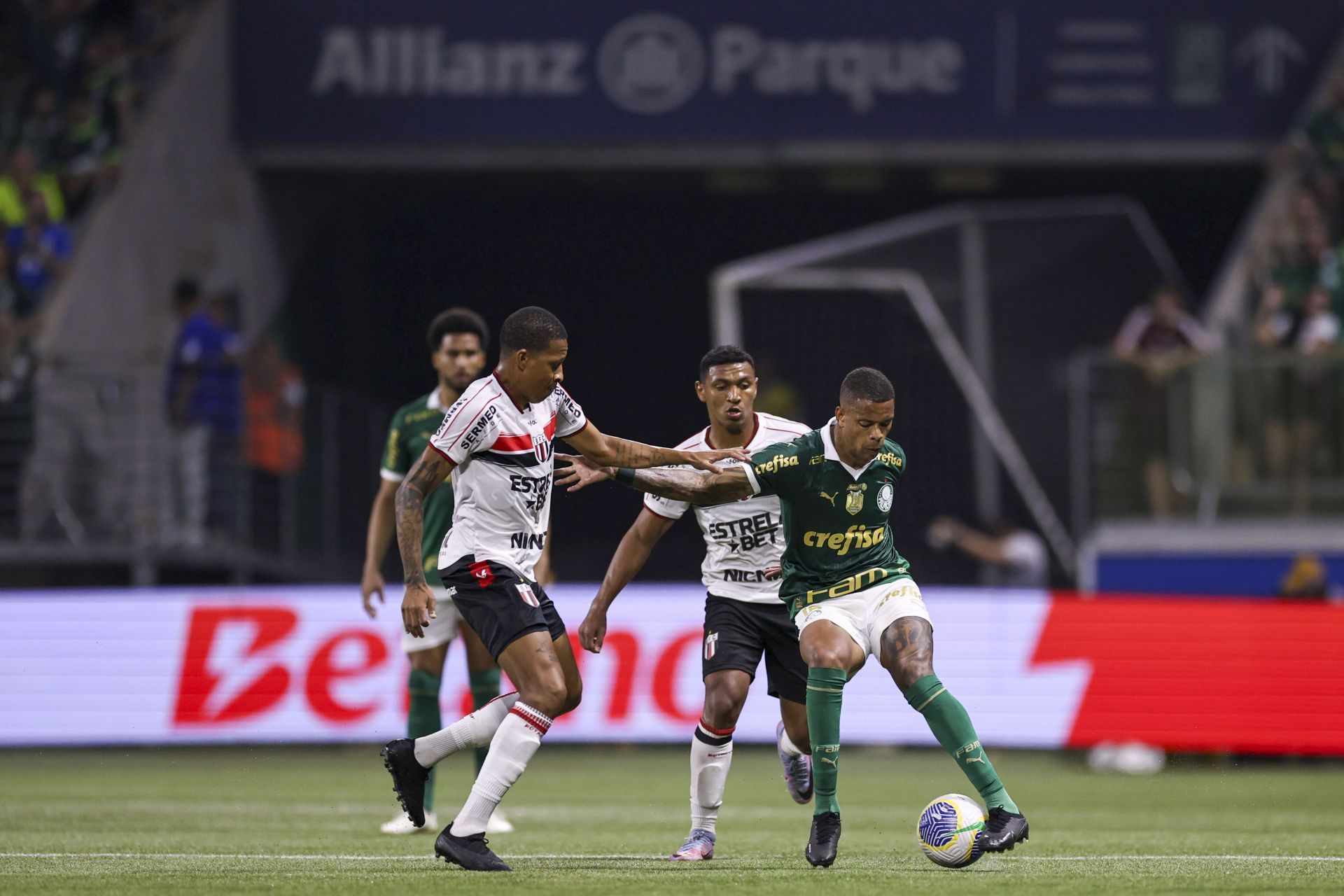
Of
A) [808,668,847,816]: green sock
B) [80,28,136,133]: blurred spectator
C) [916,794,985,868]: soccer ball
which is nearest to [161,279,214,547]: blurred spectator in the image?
[80,28,136,133]: blurred spectator

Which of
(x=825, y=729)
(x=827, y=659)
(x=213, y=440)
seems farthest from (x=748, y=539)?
(x=213, y=440)

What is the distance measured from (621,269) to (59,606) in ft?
35.3

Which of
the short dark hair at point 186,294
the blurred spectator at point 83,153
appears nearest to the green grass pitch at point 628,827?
the short dark hair at point 186,294

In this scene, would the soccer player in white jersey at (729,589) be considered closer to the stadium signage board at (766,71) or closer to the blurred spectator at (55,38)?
the stadium signage board at (766,71)

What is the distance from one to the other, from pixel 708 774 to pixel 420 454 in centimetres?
253

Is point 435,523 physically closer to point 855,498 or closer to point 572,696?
point 572,696

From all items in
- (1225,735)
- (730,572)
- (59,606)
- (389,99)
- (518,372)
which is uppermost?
(389,99)

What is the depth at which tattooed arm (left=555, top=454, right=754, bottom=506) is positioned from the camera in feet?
24.6

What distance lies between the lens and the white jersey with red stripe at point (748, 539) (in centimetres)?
822

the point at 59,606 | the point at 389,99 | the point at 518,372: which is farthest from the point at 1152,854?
the point at 389,99

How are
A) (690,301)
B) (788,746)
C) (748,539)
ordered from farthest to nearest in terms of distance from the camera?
1. (690,301)
2. (788,746)
3. (748,539)

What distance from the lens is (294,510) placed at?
1752 cm

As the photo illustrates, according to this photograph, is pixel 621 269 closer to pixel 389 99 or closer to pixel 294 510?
pixel 389 99

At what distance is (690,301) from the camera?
24312 mm
